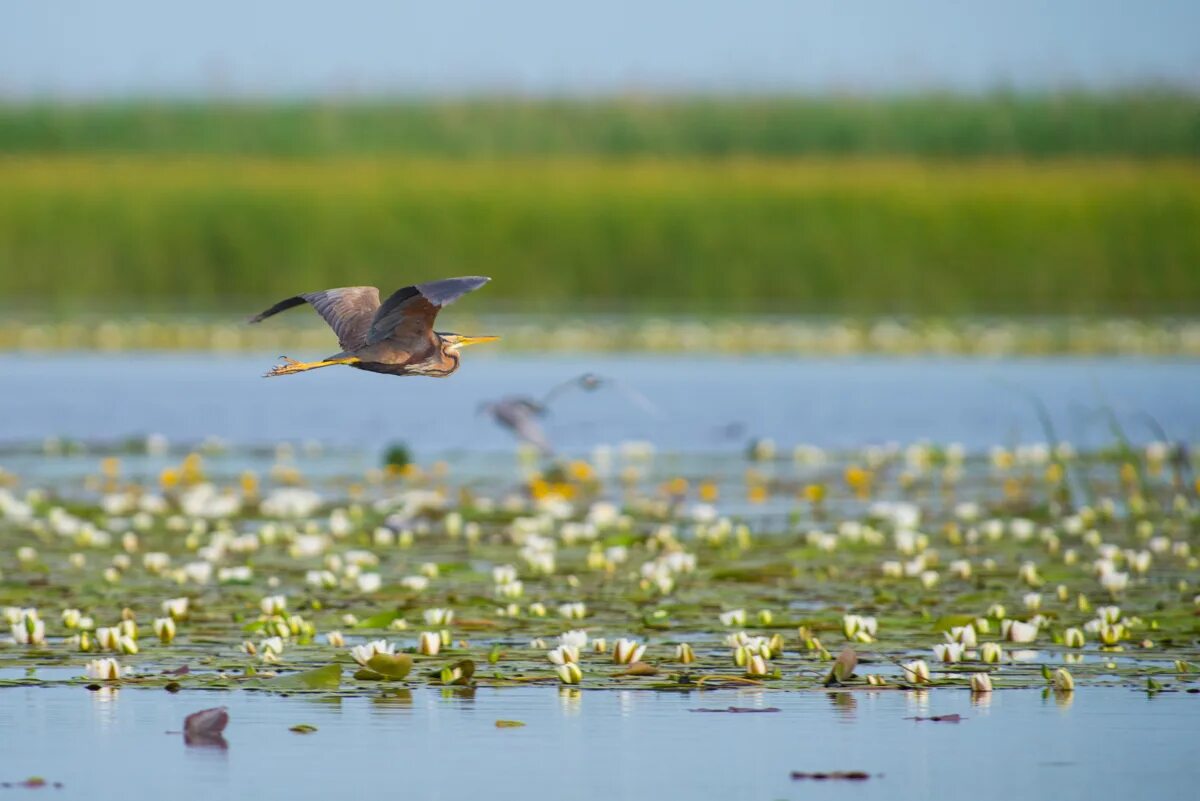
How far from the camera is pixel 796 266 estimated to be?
35.6m

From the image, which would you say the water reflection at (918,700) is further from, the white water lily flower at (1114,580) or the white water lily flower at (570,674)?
the white water lily flower at (1114,580)

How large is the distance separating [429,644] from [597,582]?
2.08m

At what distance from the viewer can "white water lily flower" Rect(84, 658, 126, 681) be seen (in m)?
6.64

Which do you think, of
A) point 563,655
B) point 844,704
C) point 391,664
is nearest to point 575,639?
point 563,655

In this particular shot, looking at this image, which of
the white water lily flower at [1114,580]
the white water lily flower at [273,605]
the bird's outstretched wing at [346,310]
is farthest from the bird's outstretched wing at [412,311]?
the white water lily flower at [1114,580]

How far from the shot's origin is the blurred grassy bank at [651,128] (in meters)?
42.0

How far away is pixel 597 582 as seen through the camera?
30.2 feet

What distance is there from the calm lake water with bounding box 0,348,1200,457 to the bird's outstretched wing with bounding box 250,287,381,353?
32.9 ft

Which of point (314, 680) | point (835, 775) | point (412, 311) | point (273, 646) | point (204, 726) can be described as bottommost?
point (835, 775)

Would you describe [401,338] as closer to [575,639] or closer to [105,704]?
[575,639]

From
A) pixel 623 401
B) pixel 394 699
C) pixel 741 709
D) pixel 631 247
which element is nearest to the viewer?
pixel 741 709

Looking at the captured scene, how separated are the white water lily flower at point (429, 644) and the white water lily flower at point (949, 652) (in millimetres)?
1729

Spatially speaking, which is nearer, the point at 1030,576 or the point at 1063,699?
the point at 1063,699

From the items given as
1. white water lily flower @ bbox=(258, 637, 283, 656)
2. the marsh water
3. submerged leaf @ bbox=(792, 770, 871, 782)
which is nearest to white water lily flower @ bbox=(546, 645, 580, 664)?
the marsh water
